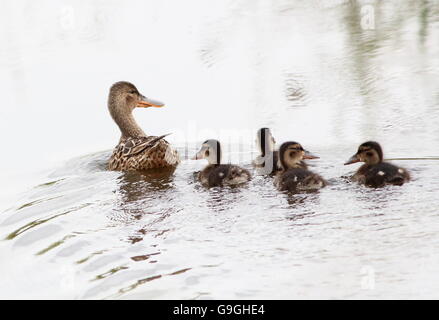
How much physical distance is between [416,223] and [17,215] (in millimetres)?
2666

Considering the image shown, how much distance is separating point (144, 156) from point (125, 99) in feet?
3.13

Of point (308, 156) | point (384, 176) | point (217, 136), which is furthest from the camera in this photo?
point (217, 136)

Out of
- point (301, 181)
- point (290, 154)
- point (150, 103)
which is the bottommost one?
point (301, 181)

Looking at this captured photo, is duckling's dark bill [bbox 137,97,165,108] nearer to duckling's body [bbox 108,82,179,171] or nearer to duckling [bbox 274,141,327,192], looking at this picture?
duckling's body [bbox 108,82,179,171]

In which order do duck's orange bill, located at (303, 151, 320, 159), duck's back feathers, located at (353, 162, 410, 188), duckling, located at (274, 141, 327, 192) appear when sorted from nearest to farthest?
duck's back feathers, located at (353, 162, 410, 188)
duckling, located at (274, 141, 327, 192)
duck's orange bill, located at (303, 151, 320, 159)

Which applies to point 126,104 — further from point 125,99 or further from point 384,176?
point 384,176

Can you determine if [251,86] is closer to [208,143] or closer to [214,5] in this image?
[208,143]

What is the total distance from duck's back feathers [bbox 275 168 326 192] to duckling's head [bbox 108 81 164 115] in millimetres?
2160

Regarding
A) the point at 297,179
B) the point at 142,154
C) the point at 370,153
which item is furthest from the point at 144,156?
the point at 370,153

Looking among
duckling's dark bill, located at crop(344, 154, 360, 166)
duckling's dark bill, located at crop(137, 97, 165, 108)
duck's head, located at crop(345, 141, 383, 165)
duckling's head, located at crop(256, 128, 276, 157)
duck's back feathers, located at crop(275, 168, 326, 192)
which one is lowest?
duck's back feathers, located at crop(275, 168, 326, 192)

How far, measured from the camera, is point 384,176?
568cm

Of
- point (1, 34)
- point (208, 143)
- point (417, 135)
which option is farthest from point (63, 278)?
point (1, 34)

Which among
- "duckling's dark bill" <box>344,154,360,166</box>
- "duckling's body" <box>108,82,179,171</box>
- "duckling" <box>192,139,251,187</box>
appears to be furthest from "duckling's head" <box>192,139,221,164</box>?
"duckling's dark bill" <box>344,154,360,166</box>

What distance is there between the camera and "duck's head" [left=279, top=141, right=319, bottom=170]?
627 centimetres
